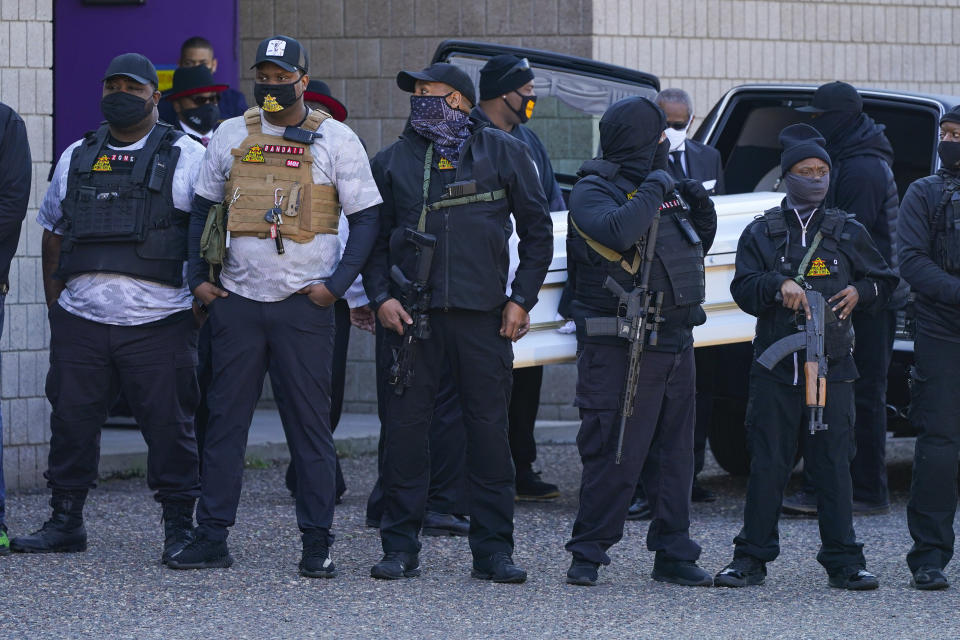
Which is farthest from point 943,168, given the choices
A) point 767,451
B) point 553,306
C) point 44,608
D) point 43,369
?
point 43,369

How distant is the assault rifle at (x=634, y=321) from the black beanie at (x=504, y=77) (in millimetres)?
1242

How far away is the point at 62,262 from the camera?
687cm

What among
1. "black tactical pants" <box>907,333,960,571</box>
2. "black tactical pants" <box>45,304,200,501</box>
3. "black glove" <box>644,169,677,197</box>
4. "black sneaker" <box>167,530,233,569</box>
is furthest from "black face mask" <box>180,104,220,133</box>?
"black tactical pants" <box>907,333,960,571</box>

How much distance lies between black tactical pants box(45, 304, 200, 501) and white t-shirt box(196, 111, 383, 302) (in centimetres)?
51

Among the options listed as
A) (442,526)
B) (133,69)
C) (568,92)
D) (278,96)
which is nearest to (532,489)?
(442,526)

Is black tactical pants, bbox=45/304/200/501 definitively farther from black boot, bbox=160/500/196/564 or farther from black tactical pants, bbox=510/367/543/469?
black tactical pants, bbox=510/367/543/469

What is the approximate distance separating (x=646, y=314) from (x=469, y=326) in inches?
26.6

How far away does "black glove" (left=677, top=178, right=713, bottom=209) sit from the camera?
21.2ft

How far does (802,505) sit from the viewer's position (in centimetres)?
827

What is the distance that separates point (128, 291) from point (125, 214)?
0.31m

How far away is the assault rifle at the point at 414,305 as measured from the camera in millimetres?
6336

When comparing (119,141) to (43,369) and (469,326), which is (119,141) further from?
(43,369)

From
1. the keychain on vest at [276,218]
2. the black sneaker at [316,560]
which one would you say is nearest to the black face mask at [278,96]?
the keychain on vest at [276,218]

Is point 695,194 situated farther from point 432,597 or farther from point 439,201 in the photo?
point 432,597
